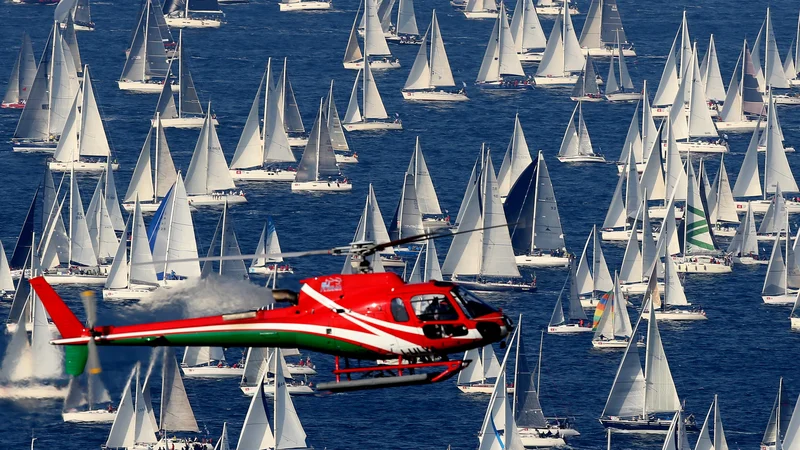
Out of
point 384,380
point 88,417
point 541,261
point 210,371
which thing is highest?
point 541,261

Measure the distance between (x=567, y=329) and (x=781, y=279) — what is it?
19958 millimetres

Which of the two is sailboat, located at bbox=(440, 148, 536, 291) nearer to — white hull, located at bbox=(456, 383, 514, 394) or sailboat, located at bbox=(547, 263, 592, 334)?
sailboat, located at bbox=(547, 263, 592, 334)

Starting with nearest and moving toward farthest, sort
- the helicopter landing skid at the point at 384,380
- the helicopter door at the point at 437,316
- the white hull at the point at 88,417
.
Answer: the helicopter landing skid at the point at 384,380 → the helicopter door at the point at 437,316 → the white hull at the point at 88,417

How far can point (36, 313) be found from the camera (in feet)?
458

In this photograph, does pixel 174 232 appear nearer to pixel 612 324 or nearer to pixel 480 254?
pixel 480 254

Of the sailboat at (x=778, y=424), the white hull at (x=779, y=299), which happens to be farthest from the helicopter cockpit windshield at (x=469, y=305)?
the white hull at (x=779, y=299)

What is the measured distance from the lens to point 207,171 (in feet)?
643

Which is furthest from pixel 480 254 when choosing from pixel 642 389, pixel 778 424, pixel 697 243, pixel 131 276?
pixel 778 424

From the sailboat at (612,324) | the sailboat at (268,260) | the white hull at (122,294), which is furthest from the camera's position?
the white hull at (122,294)

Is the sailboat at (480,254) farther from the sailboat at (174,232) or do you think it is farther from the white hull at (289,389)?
the white hull at (289,389)

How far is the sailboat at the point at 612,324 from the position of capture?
166m

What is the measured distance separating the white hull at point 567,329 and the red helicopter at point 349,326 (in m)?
88.7

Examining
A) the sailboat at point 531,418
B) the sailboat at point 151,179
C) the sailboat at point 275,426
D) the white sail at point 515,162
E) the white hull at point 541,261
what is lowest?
the sailboat at point 275,426

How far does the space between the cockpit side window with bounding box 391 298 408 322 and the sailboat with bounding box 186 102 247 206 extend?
116 m
